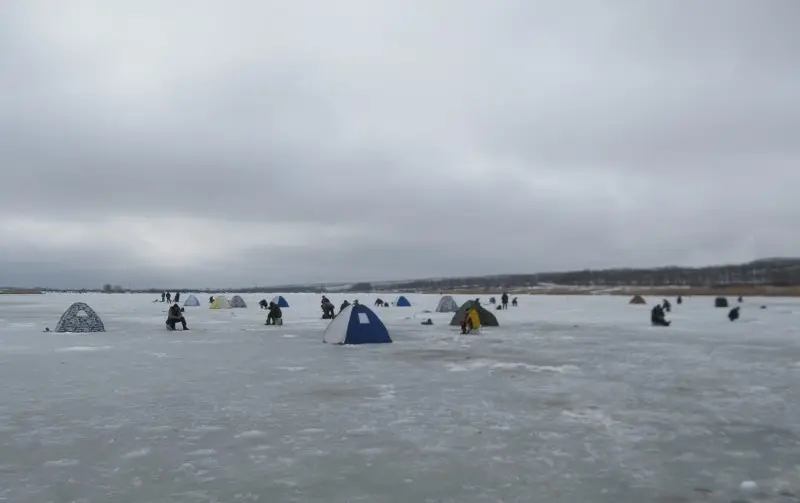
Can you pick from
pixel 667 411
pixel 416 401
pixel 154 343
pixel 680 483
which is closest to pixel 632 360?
pixel 667 411

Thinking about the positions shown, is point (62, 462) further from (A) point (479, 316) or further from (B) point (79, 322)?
(A) point (479, 316)

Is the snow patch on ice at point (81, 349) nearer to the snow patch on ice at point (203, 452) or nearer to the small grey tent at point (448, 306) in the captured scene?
the snow patch on ice at point (203, 452)

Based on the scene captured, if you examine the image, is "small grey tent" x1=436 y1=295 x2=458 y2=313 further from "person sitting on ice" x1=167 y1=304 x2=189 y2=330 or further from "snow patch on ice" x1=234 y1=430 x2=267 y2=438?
"snow patch on ice" x1=234 y1=430 x2=267 y2=438

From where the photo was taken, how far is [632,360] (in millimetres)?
17500

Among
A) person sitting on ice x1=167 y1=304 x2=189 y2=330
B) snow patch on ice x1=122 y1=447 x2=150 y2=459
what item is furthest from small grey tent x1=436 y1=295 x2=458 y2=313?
snow patch on ice x1=122 y1=447 x2=150 y2=459

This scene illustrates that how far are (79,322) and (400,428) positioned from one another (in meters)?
25.4

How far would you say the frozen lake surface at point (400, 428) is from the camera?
6.15 meters

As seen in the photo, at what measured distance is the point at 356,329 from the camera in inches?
884

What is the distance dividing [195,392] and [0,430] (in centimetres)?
374

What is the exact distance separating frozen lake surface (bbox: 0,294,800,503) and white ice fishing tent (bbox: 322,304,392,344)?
378 centimetres

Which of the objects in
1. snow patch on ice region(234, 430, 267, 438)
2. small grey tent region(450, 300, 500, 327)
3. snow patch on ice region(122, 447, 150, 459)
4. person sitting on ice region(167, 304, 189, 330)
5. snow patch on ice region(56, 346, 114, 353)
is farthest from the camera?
small grey tent region(450, 300, 500, 327)

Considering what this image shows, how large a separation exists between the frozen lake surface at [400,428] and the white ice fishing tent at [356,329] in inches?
149

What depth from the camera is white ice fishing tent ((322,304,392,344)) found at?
877 inches

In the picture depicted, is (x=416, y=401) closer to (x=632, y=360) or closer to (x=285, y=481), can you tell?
(x=285, y=481)
